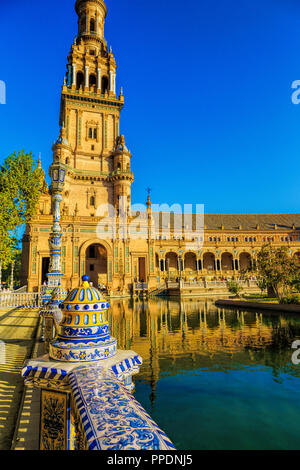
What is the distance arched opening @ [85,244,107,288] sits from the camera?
36.5 meters

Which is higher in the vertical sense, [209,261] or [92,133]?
[92,133]

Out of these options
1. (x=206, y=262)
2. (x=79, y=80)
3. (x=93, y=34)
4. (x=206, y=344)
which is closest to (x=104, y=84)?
(x=79, y=80)

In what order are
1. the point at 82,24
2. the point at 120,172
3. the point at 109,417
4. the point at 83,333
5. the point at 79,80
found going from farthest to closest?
the point at 82,24 < the point at 79,80 < the point at 120,172 < the point at 83,333 < the point at 109,417

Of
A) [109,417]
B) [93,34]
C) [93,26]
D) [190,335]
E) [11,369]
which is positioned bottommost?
[190,335]

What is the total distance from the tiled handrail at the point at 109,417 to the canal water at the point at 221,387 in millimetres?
2593

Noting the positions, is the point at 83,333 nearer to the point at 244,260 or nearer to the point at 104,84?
the point at 104,84

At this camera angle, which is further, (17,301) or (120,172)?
(120,172)

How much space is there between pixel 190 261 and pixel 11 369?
43621 mm

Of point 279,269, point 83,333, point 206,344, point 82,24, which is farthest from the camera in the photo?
point 82,24

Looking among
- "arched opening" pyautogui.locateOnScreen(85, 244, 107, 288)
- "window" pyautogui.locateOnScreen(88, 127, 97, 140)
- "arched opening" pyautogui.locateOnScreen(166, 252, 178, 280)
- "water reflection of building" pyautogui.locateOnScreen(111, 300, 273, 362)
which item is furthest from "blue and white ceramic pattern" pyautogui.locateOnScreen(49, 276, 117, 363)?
"arched opening" pyautogui.locateOnScreen(166, 252, 178, 280)

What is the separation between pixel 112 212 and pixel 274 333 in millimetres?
31262

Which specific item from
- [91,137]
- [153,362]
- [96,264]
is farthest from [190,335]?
[91,137]

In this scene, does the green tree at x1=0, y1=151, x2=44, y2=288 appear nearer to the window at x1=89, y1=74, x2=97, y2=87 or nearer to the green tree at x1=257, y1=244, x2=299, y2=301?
the green tree at x1=257, y1=244, x2=299, y2=301

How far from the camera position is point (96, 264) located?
122 feet
